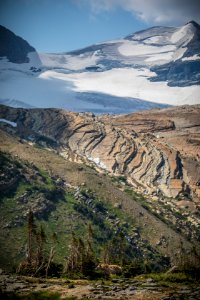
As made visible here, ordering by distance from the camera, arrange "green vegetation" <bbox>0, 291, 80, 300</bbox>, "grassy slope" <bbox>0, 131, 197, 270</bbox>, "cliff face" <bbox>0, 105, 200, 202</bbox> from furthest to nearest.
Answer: "cliff face" <bbox>0, 105, 200, 202</bbox>
"grassy slope" <bbox>0, 131, 197, 270</bbox>
"green vegetation" <bbox>0, 291, 80, 300</bbox>

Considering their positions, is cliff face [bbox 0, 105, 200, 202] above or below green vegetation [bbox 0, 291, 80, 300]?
above

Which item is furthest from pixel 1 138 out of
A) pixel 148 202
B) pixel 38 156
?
pixel 148 202

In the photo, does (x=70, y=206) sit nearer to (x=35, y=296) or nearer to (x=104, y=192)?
(x=104, y=192)

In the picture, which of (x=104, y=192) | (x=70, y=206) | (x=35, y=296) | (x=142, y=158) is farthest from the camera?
(x=142, y=158)

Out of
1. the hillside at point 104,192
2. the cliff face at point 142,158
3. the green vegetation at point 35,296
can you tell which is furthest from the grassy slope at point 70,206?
the green vegetation at point 35,296

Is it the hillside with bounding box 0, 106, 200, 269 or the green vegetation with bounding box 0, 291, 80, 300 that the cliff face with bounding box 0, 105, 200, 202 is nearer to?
the hillside with bounding box 0, 106, 200, 269

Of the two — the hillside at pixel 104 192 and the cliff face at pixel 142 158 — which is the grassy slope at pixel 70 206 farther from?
the cliff face at pixel 142 158

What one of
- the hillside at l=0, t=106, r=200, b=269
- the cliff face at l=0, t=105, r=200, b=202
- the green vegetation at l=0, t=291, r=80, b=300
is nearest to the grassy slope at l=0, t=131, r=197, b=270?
the hillside at l=0, t=106, r=200, b=269

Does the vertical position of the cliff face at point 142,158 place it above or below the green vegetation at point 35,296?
above

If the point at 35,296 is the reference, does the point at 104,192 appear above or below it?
above

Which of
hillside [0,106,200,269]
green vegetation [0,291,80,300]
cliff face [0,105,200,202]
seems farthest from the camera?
cliff face [0,105,200,202]

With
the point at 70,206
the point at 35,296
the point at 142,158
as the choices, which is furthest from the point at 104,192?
the point at 35,296
